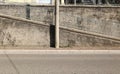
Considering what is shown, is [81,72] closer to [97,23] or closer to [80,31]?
[80,31]

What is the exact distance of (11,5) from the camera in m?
24.8

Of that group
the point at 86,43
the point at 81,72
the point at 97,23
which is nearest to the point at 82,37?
the point at 86,43

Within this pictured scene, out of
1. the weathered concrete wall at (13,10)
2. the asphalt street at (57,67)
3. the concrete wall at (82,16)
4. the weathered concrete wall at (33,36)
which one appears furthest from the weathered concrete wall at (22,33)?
the asphalt street at (57,67)

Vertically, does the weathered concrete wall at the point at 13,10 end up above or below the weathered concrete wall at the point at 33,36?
above

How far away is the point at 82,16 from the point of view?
84.2 feet

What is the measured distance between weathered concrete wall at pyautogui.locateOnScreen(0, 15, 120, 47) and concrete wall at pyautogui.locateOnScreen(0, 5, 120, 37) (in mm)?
1388

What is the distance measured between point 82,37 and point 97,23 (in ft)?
7.92

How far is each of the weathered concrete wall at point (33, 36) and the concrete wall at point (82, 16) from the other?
4.55ft

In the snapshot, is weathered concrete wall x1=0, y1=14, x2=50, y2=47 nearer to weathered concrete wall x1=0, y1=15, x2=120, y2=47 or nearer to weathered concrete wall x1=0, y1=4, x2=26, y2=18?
weathered concrete wall x1=0, y1=15, x2=120, y2=47

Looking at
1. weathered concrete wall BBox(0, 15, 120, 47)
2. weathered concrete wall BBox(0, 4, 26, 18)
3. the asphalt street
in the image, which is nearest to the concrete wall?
weathered concrete wall BBox(0, 4, 26, 18)

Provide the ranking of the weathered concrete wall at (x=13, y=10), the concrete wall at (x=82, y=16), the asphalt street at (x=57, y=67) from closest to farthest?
1. the asphalt street at (x=57, y=67)
2. the weathered concrete wall at (x=13, y=10)
3. the concrete wall at (x=82, y=16)

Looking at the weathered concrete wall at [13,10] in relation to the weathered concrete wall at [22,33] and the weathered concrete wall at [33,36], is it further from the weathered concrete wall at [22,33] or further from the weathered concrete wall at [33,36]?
the weathered concrete wall at [22,33]

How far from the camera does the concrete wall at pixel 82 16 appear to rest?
25047 mm

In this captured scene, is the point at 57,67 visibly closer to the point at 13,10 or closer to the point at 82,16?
the point at 13,10
